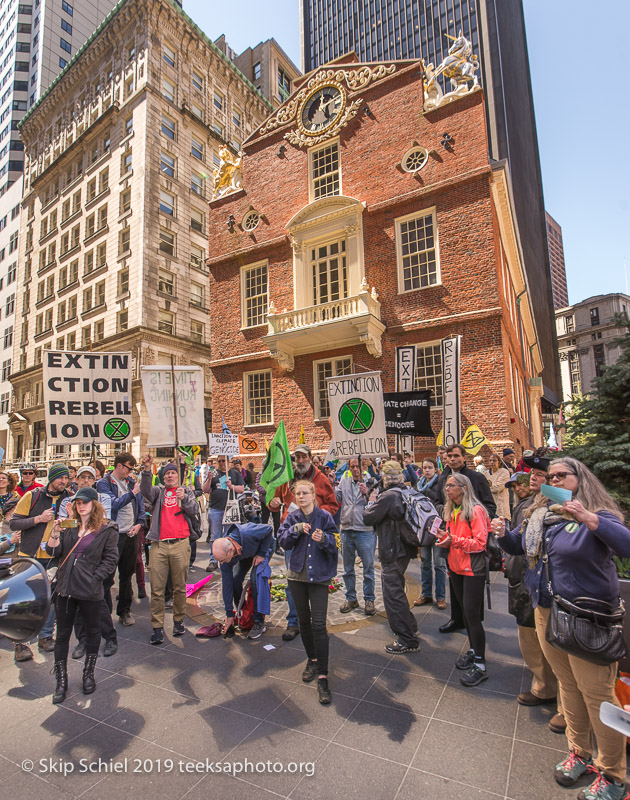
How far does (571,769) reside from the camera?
2818 mm

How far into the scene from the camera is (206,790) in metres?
2.88

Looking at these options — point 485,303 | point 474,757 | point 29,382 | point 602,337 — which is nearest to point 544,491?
point 474,757

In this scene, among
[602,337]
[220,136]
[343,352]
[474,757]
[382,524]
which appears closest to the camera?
[474,757]

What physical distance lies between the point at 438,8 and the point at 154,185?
6001 cm

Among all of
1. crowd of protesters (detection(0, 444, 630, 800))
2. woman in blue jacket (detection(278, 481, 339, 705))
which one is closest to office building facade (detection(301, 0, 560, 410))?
crowd of protesters (detection(0, 444, 630, 800))

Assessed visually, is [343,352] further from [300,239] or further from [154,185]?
[154,185]

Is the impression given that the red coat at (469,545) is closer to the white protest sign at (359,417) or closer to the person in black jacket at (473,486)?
the person in black jacket at (473,486)

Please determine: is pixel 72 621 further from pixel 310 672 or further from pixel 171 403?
pixel 171 403

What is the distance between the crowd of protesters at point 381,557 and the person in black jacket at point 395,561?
0.6 inches

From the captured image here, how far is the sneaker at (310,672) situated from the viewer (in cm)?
420

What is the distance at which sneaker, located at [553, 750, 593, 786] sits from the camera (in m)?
2.80

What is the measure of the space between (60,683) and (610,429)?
332 inches

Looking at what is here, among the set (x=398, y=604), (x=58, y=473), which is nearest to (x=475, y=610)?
(x=398, y=604)

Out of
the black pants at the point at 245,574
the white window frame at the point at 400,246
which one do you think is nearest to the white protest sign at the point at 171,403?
the black pants at the point at 245,574
